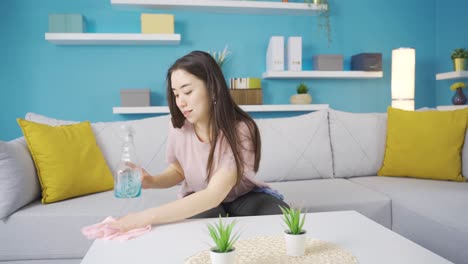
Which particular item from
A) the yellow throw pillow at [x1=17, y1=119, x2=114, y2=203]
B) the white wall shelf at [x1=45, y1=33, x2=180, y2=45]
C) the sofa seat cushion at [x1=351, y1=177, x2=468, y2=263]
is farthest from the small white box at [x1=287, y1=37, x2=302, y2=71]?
the yellow throw pillow at [x1=17, y1=119, x2=114, y2=203]

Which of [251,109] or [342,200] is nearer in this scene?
[342,200]

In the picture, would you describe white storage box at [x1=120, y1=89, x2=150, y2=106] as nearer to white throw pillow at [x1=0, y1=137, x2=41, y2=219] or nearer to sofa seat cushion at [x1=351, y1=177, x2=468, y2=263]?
white throw pillow at [x1=0, y1=137, x2=41, y2=219]

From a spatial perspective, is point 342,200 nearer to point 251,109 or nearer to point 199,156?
point 199,156

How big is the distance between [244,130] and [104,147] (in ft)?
3.58

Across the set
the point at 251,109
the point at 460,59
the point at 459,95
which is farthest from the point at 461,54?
the point at 251,109

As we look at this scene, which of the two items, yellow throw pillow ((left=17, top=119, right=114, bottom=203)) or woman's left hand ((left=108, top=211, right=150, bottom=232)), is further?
yellow throw pillow ((left=17, top=119, right=114, bottom=203))

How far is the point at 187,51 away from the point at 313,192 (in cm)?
175

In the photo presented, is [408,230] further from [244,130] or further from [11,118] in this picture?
[11,118]

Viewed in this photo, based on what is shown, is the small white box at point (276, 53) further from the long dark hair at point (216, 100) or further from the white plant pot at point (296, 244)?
the white plant pot at point (296, 244)

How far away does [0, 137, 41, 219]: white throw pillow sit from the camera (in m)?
1.64

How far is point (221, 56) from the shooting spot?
3.19 metres

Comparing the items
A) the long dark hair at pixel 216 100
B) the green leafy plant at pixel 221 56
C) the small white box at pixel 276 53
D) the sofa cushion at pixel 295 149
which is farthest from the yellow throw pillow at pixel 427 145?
the green leafy plant at pixel 221 56

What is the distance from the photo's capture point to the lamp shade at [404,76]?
3145mm

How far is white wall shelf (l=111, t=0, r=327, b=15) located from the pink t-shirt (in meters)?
1.80
